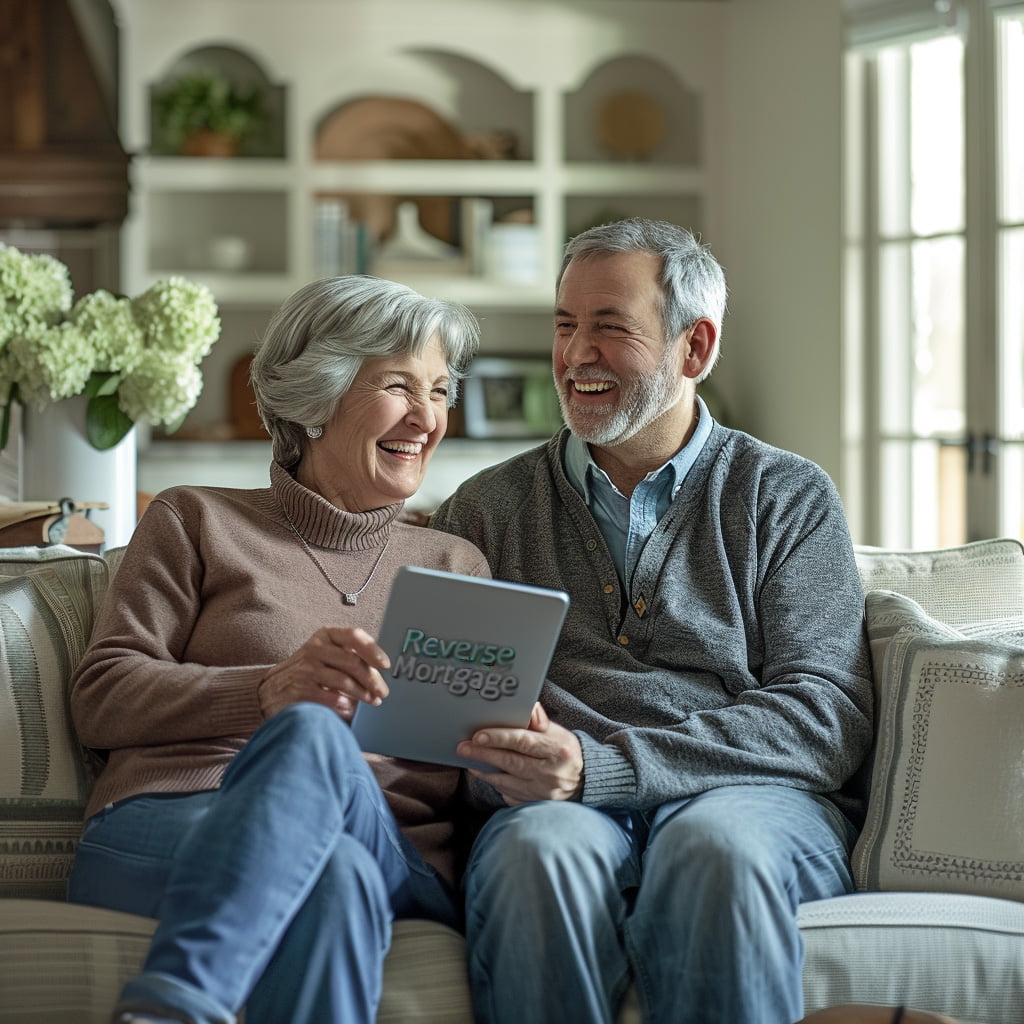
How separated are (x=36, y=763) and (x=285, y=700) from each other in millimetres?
404

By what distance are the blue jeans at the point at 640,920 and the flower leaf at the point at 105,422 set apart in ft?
3.50

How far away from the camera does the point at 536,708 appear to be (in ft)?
5.57

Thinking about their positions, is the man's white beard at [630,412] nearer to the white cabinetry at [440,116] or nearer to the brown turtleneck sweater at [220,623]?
the brown turtleneck sweater at [220,623]

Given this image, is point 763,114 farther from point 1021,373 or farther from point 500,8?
point 1021,373

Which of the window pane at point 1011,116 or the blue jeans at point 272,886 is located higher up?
the window pane at point 1011,116

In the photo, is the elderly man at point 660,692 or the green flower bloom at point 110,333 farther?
the green flower bloom at point 110,333

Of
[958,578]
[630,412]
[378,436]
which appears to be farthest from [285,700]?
[958,578]

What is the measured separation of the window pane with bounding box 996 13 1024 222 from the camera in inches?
152

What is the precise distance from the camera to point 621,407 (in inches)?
81.5

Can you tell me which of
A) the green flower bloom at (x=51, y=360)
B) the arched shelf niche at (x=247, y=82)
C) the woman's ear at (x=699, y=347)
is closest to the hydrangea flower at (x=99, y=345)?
the green flower bloom at (x=51, y=360)

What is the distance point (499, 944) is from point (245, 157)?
4060 mm

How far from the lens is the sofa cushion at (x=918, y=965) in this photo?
161 cm

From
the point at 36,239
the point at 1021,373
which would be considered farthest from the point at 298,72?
the point at 1021,373

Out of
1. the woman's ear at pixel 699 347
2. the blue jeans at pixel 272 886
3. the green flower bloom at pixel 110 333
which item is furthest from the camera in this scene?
the green flower bloom at pixel 110 333
